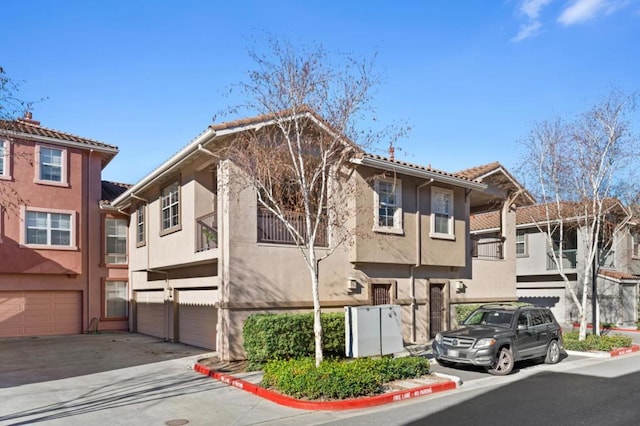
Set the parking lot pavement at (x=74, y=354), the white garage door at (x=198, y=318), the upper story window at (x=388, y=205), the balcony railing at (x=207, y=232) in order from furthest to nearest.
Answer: the upper story window at (x=388, y=205), the white garage door at (x=198, y=318), the balcony railing at (x=207, y=232), the parking lot pavement at (x=74, y=354)

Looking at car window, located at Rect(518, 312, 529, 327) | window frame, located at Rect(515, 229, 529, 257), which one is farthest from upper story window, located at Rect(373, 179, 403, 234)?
window frame, located at Rect(515, 229, 529, 257)

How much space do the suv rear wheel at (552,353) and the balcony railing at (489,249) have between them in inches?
288

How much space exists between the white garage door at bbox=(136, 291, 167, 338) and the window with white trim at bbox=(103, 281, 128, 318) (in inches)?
46.4

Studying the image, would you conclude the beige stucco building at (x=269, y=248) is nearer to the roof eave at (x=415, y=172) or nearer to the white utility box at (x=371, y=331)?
the roof eave at (x=415, y=172)

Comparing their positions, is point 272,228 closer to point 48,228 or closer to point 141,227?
point 141,227

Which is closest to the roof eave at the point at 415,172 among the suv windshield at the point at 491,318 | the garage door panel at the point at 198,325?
the suv windshield at the point at 491,318

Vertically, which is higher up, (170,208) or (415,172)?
(415,172)

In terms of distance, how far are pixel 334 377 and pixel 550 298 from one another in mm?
23335

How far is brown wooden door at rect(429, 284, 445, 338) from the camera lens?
20.2 m

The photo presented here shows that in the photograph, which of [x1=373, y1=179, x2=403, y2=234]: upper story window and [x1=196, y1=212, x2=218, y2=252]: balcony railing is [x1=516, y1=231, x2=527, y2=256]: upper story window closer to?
[x1=373, y1=179, x2=403, y2=234]: upper story window

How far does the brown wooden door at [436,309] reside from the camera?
66.1 ft

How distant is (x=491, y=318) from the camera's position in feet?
48.8

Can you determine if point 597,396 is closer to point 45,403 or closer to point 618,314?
point 45,403

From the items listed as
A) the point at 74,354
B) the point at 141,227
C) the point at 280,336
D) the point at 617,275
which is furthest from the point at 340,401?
the point at 617,275
